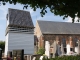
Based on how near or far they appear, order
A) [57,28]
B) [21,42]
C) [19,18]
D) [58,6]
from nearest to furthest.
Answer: [58,6] < [21,42] < [19,18] < [57,28]

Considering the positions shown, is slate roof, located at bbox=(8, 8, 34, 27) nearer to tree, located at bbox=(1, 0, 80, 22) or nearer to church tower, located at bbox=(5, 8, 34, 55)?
church tower, located at bbox=(5, 8, 34, 55)

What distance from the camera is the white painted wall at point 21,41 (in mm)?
38312

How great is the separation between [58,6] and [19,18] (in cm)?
3685

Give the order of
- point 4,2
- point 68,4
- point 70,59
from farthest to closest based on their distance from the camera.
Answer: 1. point 70,59
2. point 4,2
3. point 68,4

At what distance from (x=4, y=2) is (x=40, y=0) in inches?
39.8

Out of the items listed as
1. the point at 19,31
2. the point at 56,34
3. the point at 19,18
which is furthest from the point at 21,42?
the point at 56,34

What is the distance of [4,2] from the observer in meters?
4.65

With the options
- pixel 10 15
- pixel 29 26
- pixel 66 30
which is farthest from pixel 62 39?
pixel 10 15

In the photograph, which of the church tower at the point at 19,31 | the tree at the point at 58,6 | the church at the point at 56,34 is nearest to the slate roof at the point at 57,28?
the church at the point at 56,34

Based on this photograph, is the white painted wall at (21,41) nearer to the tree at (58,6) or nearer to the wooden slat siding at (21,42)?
the wooden slat siding at (21,42)

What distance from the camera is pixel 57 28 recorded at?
49.0 meters

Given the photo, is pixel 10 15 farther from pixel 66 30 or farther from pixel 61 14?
pixel 61 14

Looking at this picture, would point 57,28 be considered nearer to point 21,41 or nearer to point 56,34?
point 56,34

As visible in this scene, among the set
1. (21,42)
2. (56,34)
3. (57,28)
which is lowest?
(21,42)
